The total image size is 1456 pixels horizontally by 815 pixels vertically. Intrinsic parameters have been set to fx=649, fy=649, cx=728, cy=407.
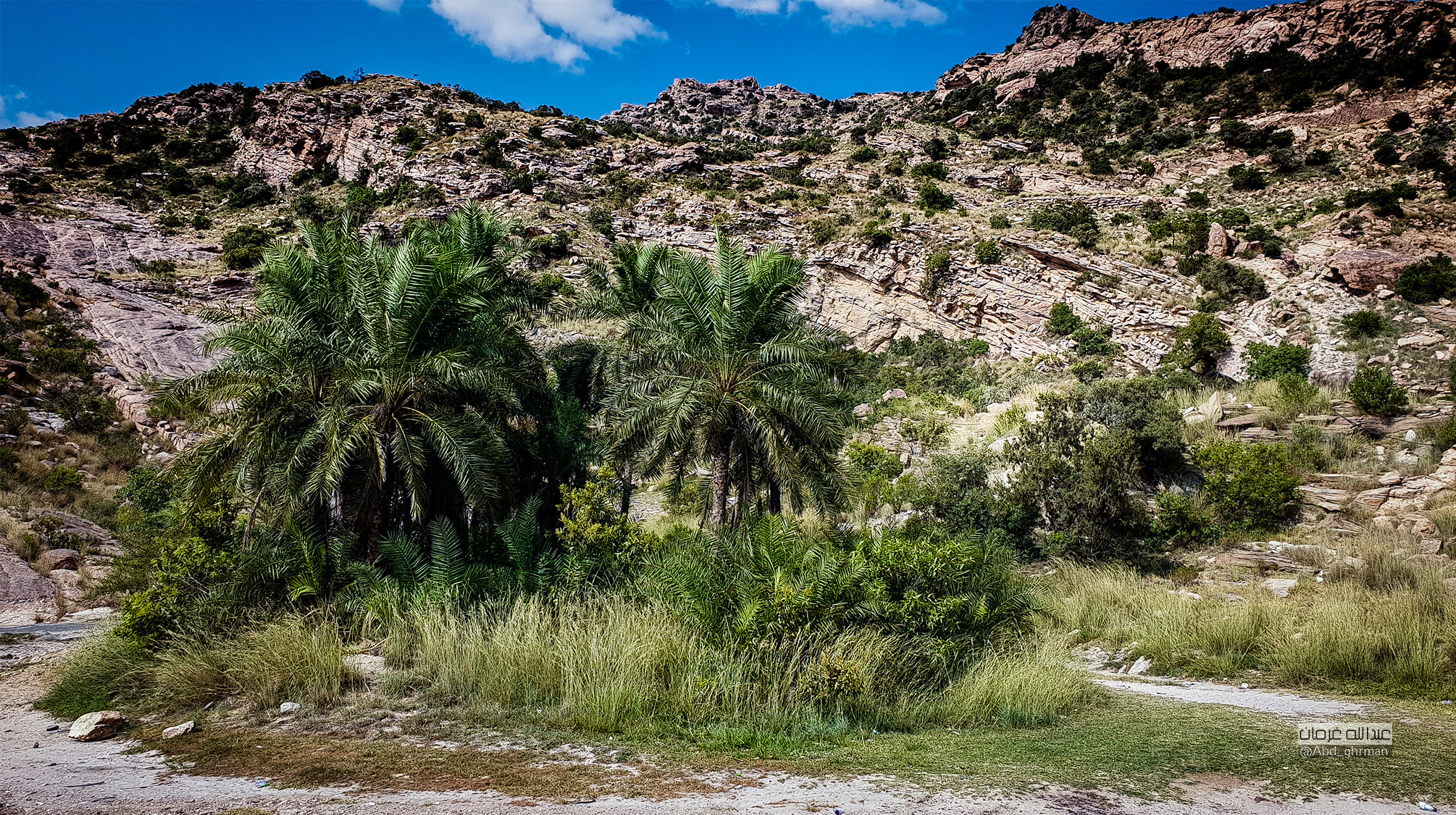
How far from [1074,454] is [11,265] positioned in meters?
49.8

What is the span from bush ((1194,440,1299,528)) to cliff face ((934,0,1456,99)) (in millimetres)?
49030

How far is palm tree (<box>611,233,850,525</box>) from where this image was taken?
14.0m

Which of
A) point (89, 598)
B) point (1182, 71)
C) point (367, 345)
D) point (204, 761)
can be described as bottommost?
point (89, 598)

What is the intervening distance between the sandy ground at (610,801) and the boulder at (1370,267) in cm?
3090

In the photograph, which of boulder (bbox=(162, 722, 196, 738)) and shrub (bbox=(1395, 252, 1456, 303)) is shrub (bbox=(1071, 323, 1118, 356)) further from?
boulder (bbox=(162, 722, 196, 738))

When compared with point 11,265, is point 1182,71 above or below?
above

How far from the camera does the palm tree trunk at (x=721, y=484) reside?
15117 millimetres

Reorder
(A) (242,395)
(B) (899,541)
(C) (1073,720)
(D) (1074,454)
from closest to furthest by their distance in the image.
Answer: (C) (1073,720), (B) (899,541), (A) (242,395), (D) (1074,454)

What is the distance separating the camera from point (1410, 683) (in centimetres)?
822

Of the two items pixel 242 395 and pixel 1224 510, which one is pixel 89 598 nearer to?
pixel 242 395

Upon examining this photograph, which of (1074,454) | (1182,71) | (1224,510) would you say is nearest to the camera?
(1224,510)

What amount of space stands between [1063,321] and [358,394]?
104 ft

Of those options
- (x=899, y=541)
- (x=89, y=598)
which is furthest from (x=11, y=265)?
(x=899, y=541)

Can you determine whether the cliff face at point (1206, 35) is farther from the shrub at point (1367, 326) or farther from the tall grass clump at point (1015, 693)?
the tall grass clump at point (1015, 693)
